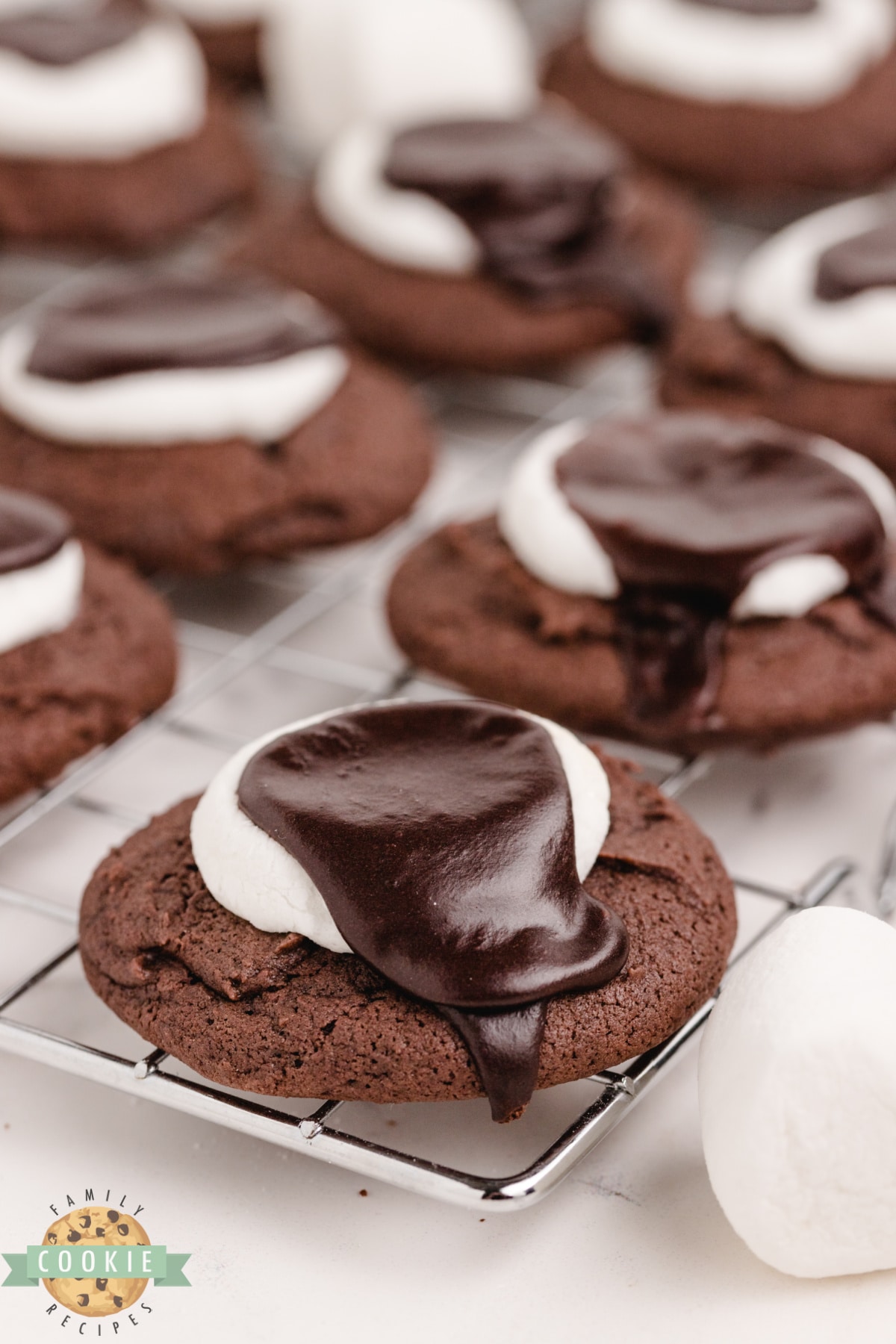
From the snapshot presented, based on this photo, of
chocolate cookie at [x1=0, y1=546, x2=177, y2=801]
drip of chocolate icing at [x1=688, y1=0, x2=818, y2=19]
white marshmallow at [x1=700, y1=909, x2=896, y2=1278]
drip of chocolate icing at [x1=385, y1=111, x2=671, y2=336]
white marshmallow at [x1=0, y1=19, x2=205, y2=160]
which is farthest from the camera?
drip of chocolate icing at [x1=688, y1=0, x2=818, y2=19]

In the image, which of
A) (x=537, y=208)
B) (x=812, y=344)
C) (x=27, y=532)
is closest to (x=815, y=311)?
(x=812, y=344)

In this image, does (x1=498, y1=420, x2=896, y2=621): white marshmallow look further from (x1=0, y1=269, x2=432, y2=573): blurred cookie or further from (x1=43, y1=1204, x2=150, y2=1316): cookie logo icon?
(x1=43, y1=1204, x2=150, y2=1316): cookie logo icon

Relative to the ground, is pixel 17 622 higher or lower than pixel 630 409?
higher

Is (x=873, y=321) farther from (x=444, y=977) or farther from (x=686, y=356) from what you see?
(x=444, y=977)

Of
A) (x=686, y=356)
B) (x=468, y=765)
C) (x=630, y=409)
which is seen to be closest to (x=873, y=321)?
(x=686, y=356)

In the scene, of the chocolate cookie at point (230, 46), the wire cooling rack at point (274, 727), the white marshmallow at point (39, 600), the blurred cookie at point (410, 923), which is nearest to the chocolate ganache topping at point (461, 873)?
the blurred cookie at point (410, 923)

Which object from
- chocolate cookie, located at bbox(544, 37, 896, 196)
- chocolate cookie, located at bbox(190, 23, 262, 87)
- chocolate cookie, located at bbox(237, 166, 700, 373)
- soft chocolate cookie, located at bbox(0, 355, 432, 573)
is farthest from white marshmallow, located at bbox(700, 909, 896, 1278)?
chocolate cookie, located at bbox(190, 23, 262, 87)

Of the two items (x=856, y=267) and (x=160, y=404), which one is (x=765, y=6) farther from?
(x=160, y=404)
